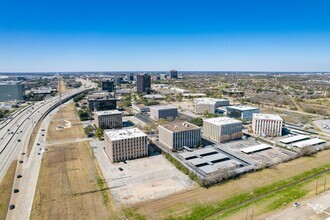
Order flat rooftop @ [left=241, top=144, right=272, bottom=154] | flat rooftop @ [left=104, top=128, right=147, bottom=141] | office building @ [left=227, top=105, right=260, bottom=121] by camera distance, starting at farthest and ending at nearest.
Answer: office building @ [left=227, top=105, right=260, bottom=121] → flat rooftop @ [left=241, top=144, right=272, bottom=154] → flat rooftop @ [left=104, top=128, right=147, bottom=141]

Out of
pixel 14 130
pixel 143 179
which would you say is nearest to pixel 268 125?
pixel 143 179

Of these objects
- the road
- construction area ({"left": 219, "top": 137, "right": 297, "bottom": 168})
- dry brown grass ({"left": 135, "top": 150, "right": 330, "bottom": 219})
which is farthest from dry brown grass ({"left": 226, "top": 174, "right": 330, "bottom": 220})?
construction area ({"left": 219, "top": 137, "right": 297, "bottom": 168})

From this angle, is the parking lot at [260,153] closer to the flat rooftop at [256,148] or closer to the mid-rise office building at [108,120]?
the flat rooftop at [256,148]

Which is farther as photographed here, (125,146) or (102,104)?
(102,104)

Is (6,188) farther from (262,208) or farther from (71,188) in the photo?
(262,208)

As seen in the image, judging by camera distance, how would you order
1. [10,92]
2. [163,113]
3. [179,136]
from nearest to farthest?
[179,136]
[163,113]
[10,92]

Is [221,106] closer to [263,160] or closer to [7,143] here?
[263,160]

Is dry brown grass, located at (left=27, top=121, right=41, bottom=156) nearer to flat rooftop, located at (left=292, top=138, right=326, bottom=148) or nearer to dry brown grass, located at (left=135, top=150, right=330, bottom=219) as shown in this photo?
dry brown grass, located at (left=135, top=150, right=330, bottom=219)

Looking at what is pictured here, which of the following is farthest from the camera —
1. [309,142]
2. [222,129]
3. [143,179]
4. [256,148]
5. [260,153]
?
[222,129]
